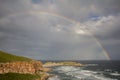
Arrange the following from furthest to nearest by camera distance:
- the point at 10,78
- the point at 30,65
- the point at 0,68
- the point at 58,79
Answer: the point at 58,79 < the point at 30,65 < the point at 0,68 < the point at 10,78

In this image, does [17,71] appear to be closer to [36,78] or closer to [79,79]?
[36,78]

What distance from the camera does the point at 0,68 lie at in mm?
61531

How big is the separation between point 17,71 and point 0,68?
7623mm

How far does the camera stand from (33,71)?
73.6m

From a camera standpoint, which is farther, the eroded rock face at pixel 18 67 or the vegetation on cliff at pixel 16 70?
the eroded rock face at pixel 18 67

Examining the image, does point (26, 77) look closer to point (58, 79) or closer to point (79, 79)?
point (58, 79)

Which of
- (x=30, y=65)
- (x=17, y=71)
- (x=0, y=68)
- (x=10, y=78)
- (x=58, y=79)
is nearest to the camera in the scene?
A: (x=10, y=78)

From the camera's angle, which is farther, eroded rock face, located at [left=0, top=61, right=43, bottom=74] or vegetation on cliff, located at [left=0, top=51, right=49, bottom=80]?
eroded rock face, located at [left=0, top=61, right=43, bottom=74]

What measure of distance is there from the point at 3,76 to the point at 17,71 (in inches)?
384

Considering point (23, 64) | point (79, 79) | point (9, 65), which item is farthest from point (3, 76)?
point (79, 79)

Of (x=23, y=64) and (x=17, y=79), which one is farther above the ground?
(x=23, y=64)

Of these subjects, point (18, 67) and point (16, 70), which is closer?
point (16, 70)

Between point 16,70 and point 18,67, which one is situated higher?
point 18,67

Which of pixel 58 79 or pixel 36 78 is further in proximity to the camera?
pixel 58 79
